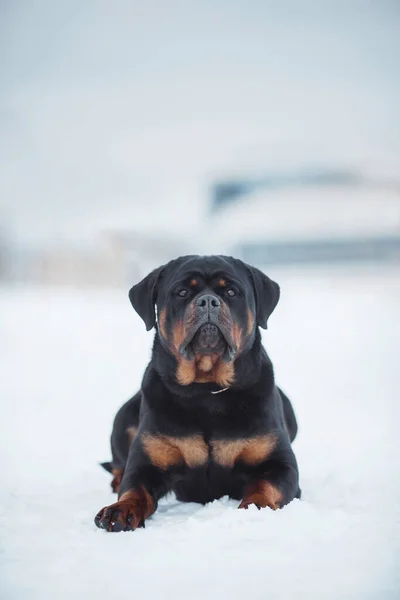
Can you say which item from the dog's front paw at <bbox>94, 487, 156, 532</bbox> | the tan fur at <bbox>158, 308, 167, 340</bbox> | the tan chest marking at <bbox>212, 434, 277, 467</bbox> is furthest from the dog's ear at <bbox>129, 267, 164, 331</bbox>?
the dog's front paw at <bbox>94, 487, 156, 532</bbox>

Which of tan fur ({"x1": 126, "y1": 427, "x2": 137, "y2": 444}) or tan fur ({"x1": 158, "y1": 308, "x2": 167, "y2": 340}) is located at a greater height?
tan fur ({"x1": 158, "y1": 308, "x2": 167, "y2": 340})

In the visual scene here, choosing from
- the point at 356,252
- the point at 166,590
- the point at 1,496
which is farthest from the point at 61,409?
the point at 356,252

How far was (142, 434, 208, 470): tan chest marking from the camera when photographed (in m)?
3.30

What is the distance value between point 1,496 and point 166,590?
1.66 metres

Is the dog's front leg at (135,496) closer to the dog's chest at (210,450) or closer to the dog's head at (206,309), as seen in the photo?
the dog's chest at (210,450)

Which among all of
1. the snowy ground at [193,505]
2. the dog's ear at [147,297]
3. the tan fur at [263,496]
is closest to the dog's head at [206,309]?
the dog's ear at [147,297]

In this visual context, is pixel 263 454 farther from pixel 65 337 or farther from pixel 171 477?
pixel 65 337

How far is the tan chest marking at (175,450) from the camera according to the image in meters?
3.30

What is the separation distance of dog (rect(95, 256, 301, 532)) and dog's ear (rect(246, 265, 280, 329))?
2 centimetres

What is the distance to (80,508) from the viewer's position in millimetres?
3332

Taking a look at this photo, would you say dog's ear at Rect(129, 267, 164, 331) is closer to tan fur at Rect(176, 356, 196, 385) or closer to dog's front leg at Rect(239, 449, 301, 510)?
tan fur at Rect(176, 356, 196, 385)

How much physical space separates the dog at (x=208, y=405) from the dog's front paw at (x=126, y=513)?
0.05 feet

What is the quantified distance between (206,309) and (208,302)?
4 cm

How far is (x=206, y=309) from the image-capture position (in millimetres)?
3332
